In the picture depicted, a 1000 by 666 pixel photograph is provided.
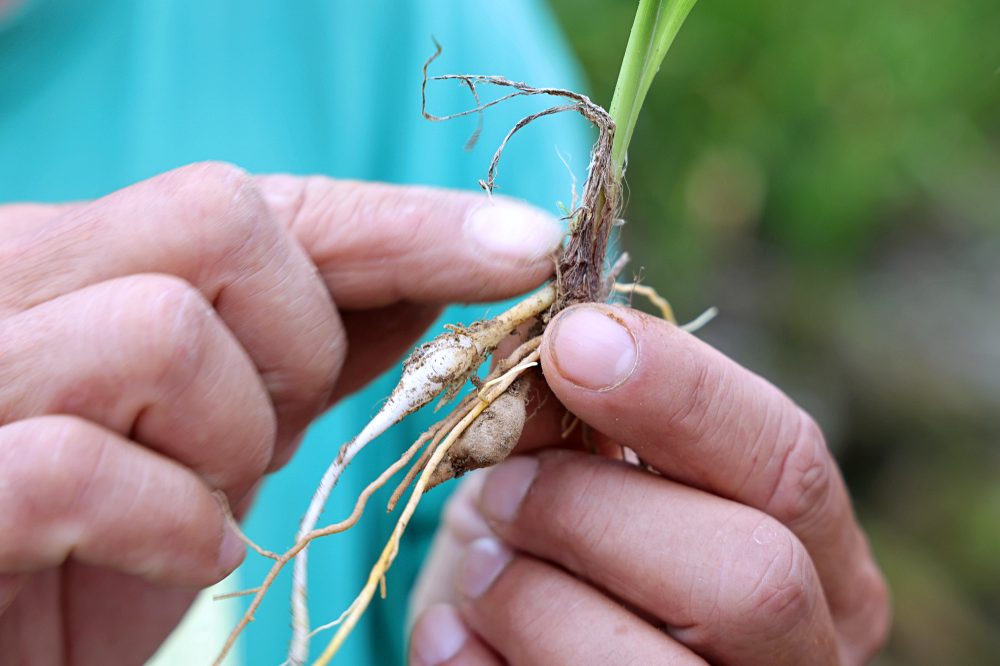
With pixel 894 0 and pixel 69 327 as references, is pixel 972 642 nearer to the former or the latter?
pixel 894 0

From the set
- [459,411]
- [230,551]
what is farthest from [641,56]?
[230,551]

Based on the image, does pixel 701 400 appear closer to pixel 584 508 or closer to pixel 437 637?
pixel 584 508

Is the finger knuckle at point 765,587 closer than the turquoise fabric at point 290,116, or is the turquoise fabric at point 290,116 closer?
the finger knuckle at point 765,587

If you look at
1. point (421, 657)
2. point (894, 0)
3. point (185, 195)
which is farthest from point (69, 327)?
point (894, 0)

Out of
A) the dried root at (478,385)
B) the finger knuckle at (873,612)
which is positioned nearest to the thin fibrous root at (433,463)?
the dried root at (478,385)

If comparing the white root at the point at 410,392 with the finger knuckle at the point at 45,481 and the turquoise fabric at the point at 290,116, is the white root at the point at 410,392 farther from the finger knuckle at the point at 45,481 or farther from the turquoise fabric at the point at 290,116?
the turquoise fabric at the point at 290,116
